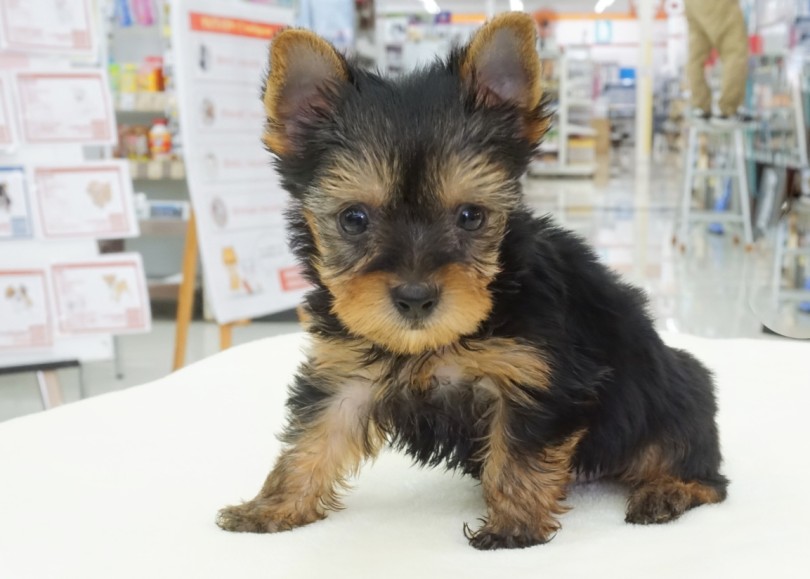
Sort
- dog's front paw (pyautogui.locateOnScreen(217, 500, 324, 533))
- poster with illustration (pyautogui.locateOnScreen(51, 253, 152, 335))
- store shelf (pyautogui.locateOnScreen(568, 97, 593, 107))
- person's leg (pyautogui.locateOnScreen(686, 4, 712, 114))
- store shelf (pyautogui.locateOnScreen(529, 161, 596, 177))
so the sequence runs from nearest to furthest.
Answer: dog's front paw (pyautogui.locateOnScreen(217, 500, 324, 533)) < poster with illustration (pyautogui.locateOnScreen(51, 253, 152, 335)) < person's leg (pyautogui.locateOnScreen(686, 4, 712, 114)) < store shelf (pyautogui.locateOnScreen(568, 97, 593, 107)) < store shelf (pyautogui.locateOnScreen(529, 161, 596, 177))

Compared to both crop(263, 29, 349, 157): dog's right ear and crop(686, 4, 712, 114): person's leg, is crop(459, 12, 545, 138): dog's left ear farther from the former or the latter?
crop(686, 4, 712, 114): person's leg

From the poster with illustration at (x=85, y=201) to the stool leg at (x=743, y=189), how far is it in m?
7.46

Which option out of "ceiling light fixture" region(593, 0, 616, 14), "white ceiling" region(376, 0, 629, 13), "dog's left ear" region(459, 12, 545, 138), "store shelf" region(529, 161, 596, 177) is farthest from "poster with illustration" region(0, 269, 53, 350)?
"store shelf" region(529, 161, 596, 177)

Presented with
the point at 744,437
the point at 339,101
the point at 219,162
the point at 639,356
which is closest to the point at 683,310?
the point at 219,162

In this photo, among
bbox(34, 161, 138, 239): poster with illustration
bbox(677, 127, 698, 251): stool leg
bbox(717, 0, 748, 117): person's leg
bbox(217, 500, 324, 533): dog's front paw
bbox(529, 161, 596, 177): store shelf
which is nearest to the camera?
bbox(217, 500, 324, 533): dog's front paw

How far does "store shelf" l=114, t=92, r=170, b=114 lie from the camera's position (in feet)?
23.5

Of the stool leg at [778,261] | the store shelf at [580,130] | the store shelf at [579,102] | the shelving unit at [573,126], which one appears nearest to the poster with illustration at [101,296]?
the stool leg at [778,261]

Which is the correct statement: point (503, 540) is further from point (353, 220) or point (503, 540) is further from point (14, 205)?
point (14, 205)

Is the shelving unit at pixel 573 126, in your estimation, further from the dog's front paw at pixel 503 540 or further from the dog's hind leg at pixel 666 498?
the dog's front paw at pixel 503 540

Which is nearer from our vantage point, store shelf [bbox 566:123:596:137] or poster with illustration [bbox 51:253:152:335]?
poster with illustration [bbox 51:253:152:335]

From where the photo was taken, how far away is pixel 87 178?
4297 millimetres

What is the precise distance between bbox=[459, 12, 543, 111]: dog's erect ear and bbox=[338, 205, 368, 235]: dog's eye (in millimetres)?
349

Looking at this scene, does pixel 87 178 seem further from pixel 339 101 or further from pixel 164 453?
pixel 339 101

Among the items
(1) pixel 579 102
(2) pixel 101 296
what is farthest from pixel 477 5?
(1) pixel 579 102
